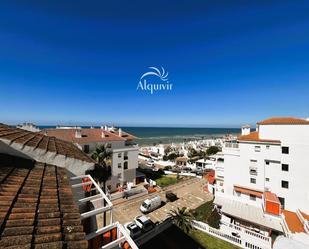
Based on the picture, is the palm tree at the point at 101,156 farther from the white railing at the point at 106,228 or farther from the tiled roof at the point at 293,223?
the tiled roof at the point at 293,223

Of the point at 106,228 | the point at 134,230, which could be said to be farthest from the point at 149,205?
the point at 106,228

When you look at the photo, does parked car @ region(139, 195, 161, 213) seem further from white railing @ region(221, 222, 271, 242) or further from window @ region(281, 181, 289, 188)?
window @ region(281, 181, 289, 188)

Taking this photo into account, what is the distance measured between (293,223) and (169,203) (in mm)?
16276

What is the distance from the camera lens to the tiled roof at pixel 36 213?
283 cm

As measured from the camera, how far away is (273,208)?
69.4ft

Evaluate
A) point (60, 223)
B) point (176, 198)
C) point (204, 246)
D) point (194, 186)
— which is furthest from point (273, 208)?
point (60, 223)

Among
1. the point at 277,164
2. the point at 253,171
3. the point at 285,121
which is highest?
the point at 285,121

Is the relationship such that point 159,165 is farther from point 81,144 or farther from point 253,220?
point 253,220

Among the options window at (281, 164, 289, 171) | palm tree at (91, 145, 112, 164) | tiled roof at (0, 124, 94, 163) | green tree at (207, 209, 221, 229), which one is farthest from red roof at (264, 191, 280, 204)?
tiled roof at (0, 124, 94, 163)

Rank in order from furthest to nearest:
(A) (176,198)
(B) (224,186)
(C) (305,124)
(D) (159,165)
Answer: (D) (159,165), (A) (176,198), (B) (224,186), (C) (305,124)

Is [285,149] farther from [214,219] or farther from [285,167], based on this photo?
[214,219]

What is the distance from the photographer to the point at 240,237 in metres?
18.7

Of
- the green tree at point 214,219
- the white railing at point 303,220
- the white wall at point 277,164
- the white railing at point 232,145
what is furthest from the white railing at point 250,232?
the white railing at point 232,145

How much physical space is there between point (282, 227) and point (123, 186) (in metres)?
26.3
